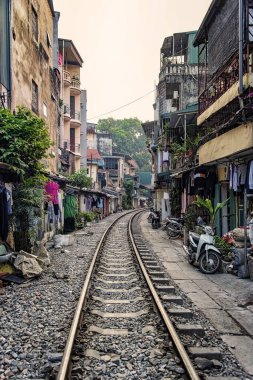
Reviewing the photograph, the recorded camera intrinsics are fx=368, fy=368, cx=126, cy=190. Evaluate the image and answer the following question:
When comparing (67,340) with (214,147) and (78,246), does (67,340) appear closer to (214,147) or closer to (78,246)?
(214,147)

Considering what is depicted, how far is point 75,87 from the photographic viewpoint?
128 feet

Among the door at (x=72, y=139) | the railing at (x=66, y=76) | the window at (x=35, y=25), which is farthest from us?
the door at (x=72, y=139)

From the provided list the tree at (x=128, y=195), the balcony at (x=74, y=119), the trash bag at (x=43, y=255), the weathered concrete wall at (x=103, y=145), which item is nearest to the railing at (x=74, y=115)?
the balcony at (x=74, y=119)

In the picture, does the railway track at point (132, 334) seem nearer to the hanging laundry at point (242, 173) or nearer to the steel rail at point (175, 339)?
the steel rail at point (175, 339)

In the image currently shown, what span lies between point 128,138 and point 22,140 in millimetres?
82793

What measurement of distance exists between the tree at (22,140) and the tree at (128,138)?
254 feet

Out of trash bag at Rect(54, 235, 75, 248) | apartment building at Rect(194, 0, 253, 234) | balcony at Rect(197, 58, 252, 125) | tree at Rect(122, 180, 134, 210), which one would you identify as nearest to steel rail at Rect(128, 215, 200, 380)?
apartment building at Rect(194, 0, 253, 234)

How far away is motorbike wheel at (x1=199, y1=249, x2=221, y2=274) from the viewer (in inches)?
420

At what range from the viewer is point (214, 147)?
41.7 ft

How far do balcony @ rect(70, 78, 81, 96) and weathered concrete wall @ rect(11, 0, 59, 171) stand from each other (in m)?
16.7

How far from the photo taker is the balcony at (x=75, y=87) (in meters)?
38.8

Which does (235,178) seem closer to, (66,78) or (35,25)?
(35,25)

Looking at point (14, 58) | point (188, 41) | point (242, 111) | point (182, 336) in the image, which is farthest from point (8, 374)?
point (188, 41)

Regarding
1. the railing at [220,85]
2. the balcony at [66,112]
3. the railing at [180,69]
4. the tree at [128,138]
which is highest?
the tree at [128,138]
